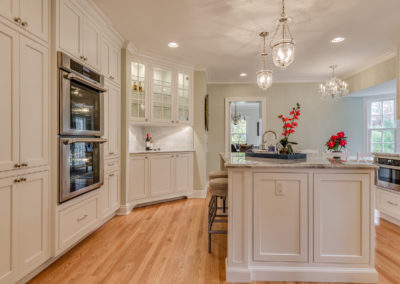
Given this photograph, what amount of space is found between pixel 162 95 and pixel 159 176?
1.47m

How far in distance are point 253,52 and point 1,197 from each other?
3.71 meters

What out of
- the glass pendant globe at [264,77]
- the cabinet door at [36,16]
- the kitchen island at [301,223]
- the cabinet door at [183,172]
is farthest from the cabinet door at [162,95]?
the kitchen island at [301,223]

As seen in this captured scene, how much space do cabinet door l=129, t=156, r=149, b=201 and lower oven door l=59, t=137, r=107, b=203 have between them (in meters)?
0.89

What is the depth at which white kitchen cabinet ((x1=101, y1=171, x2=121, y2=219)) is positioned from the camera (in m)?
2.91

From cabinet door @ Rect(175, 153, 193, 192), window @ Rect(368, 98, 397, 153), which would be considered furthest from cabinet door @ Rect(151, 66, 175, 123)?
window @ Rect(368, 98, 397, 153)

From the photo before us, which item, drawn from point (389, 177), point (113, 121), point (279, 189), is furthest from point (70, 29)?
point (389, 177)

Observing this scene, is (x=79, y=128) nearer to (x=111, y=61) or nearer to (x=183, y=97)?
(x=111, y=61)

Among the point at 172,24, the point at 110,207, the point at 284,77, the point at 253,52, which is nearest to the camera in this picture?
the point at 172,24

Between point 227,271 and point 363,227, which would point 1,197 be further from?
point 363,227

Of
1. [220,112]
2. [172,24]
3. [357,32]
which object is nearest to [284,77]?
[220,112]

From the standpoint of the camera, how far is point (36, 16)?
179 cm

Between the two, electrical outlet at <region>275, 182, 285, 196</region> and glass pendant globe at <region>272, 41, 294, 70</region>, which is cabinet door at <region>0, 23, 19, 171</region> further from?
glass pendant globe at <region>272, 41, 294, 70</region>

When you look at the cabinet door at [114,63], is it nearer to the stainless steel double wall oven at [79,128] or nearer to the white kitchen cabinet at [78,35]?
the white kitchen cabinet at [78,35]

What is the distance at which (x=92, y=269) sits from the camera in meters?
1.99
